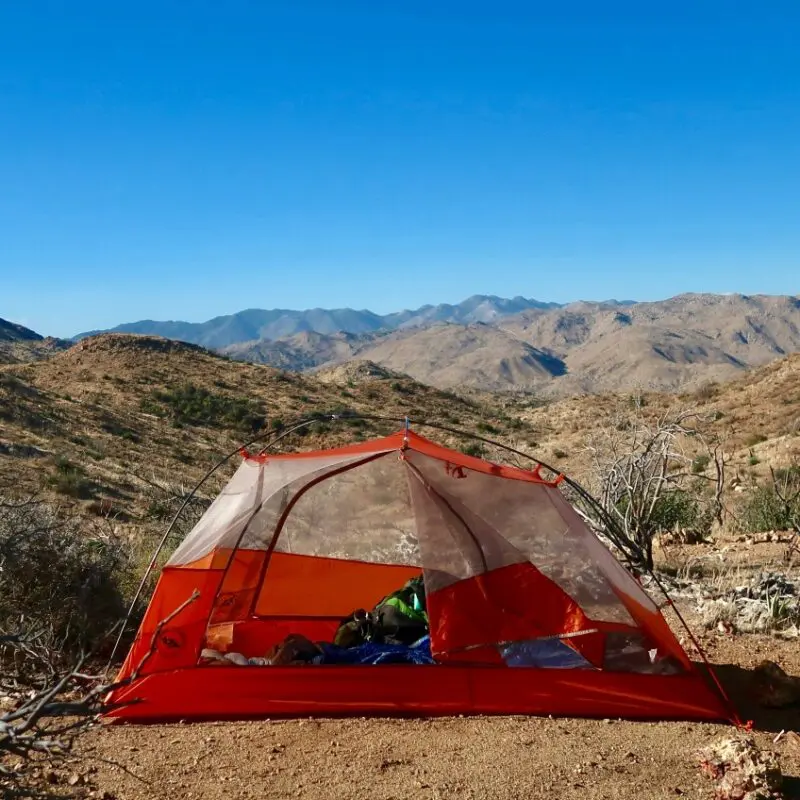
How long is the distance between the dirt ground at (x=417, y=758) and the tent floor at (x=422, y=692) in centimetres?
13

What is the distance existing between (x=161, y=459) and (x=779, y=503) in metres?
18.4

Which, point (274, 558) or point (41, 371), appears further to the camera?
point (41, 371)

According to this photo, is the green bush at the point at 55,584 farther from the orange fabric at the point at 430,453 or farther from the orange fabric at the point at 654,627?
the orange fabric at the point at 654,627

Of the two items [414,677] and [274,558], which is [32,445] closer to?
[274,558]

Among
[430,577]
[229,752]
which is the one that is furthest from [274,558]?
[229,752]

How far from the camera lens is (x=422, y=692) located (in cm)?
528

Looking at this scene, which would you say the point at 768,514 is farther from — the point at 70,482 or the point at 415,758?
the point at 70,482

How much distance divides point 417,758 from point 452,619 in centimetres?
116

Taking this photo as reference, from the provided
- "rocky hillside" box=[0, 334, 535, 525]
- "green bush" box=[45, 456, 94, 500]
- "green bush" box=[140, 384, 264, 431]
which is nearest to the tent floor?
"rocky hillside" box=[0, 334, 535, 525]

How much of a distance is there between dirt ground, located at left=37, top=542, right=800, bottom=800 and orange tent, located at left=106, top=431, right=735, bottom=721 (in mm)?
191

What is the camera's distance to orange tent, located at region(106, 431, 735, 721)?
17.2 feet

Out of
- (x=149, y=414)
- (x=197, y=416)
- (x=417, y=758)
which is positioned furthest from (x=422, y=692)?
(x=197, y=416)

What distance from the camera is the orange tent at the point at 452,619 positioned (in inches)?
206

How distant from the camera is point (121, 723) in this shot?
4.95 meters
